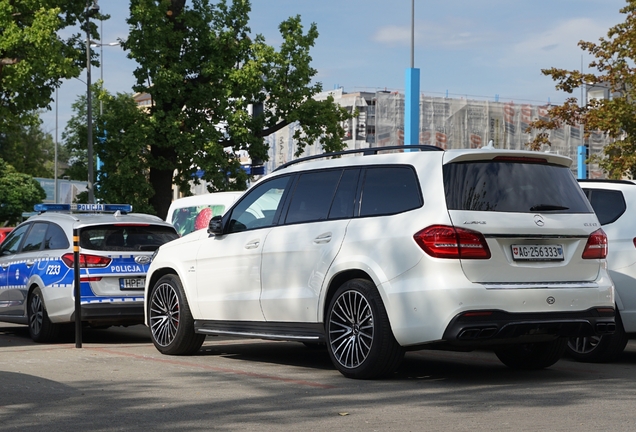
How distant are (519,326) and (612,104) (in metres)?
20.8

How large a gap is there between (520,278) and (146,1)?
3252cm

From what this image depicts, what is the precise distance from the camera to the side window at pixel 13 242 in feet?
45.9

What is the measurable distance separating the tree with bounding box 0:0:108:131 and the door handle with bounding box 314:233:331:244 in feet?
74.6

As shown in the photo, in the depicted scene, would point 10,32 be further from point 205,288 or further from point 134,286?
point 205,288

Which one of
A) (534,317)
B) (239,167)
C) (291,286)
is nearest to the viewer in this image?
(534,317)

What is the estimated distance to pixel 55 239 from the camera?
1295 centimetres

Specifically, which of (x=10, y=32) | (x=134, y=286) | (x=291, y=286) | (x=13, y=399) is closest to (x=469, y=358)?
(x=291, y=286)

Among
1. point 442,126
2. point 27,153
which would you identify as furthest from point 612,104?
point 27,153

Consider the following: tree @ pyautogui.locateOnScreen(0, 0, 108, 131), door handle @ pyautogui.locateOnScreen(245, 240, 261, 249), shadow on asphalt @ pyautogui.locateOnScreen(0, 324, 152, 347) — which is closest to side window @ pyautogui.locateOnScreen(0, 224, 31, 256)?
shadow on asphalt @ pyautogui.locateOnScreen(0, 324, 152, 347)

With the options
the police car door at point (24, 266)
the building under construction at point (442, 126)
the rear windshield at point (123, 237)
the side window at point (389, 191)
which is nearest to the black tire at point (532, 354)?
the side window at point (389, 191)

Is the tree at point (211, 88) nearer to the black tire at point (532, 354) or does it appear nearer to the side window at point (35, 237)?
the side window at point (35, 237)

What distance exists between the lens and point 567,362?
10.4m

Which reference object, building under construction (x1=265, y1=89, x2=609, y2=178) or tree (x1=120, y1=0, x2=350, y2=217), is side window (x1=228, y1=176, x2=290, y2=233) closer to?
tree (x1=120, y1=0, x2=350, y2=217)

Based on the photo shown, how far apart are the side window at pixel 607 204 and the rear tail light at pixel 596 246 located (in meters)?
1.86
